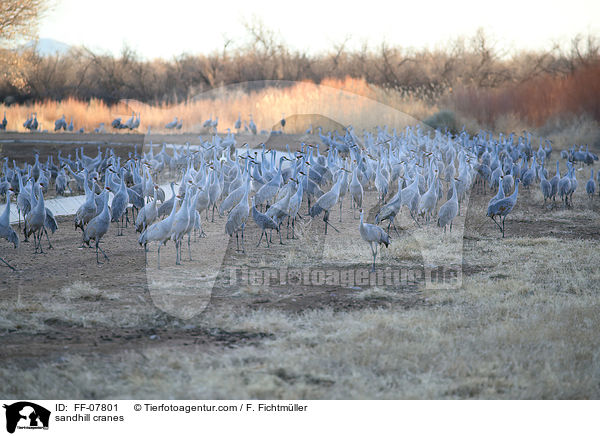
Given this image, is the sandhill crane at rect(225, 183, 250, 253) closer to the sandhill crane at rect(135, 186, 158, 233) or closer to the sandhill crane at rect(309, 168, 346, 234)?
the sandhill crane at rect(135, 186, 158, 233)

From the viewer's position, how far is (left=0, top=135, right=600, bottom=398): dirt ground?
504 cm

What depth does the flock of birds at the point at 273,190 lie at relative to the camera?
26.5ft

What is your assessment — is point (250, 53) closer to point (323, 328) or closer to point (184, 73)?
point (184, 73)

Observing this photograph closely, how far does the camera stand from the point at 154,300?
6.28 metres

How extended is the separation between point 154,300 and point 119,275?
1137 mm

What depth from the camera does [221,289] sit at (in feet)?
22.1

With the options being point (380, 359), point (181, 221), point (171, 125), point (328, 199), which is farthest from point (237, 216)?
point (171, 125)

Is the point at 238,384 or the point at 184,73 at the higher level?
the point at 184,73

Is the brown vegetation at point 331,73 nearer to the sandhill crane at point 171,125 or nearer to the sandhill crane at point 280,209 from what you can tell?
the sandhill crane at point 171,125

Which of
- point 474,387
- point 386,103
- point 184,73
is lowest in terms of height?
point 474,387

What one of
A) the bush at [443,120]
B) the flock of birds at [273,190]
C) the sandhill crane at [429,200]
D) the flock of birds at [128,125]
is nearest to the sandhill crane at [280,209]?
the flock of birds at [273,190]

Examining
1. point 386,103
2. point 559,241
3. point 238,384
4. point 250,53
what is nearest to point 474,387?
point 238,384
